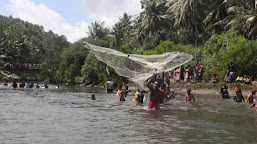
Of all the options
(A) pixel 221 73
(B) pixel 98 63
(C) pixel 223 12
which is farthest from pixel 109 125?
(B) pixel 98 63

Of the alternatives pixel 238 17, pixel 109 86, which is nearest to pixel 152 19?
pixel 238 17

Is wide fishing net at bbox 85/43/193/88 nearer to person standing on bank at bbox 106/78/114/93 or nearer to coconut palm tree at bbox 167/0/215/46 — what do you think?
person standing on bank at bbox 106/78/114/93

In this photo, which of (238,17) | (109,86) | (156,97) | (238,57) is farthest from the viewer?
(238,17)

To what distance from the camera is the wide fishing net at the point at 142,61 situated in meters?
20.3

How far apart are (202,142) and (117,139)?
2636mm

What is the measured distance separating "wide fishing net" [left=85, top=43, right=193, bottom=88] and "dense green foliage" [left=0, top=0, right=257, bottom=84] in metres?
7.89

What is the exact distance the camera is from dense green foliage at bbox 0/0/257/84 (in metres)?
37.8

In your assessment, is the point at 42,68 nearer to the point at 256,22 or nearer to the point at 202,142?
the point at 256,22

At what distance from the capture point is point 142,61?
20656 mm

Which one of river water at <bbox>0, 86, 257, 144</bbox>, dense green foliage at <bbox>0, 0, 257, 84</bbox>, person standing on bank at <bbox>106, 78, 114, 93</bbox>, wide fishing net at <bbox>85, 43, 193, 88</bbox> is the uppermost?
dense green foliage at <bbox>0, 0, 257, 84</bbox>

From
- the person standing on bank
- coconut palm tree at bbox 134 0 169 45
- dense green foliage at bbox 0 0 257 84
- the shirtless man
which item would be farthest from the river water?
coconut palm tree at bbox 134 0 169 45

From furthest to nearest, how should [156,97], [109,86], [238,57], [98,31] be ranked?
[98,31]
[109,86]
[238,57]
[156,97]

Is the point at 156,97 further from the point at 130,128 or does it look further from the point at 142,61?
the point at 130,128

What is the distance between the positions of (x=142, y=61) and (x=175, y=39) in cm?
4056
